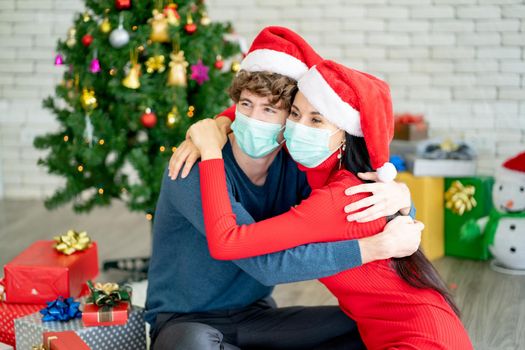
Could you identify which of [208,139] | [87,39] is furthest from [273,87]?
[87,39]

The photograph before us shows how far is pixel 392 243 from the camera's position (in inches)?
69.7

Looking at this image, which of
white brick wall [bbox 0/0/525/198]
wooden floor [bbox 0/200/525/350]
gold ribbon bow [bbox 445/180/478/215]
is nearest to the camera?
wooden floor [bbox 0/200/525/350]

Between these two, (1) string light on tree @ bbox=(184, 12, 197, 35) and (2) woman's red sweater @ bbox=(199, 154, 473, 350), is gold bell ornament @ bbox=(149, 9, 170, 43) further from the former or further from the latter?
(2) woman's red sweater @ bbox=(199, 154, 473, 350)

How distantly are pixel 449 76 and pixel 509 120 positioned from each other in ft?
1.38

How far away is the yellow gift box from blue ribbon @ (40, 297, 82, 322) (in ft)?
6.28

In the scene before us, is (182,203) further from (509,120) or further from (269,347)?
(509,120)

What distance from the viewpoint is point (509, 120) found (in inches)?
165

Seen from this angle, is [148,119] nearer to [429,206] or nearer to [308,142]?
[308,142]

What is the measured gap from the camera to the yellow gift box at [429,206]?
3566 mm

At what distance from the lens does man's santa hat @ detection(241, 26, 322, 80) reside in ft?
6.53

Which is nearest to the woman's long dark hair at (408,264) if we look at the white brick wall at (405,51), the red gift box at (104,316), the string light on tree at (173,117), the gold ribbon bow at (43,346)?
the red gift box at (104,316)

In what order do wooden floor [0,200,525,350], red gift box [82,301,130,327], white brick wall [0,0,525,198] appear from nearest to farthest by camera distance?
red gift box [82,301,130,327], wooden floor [0,200,525,350], white brick wall [0,0,525,198]

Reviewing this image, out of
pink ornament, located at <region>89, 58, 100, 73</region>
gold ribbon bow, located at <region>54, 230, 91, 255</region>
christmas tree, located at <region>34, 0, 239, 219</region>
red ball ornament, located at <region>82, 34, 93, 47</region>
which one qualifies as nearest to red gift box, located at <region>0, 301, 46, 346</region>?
gold ribbon bow, located at <region>54, 230, 91, 255</region>

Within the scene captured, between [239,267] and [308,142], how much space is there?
0.45 metres
